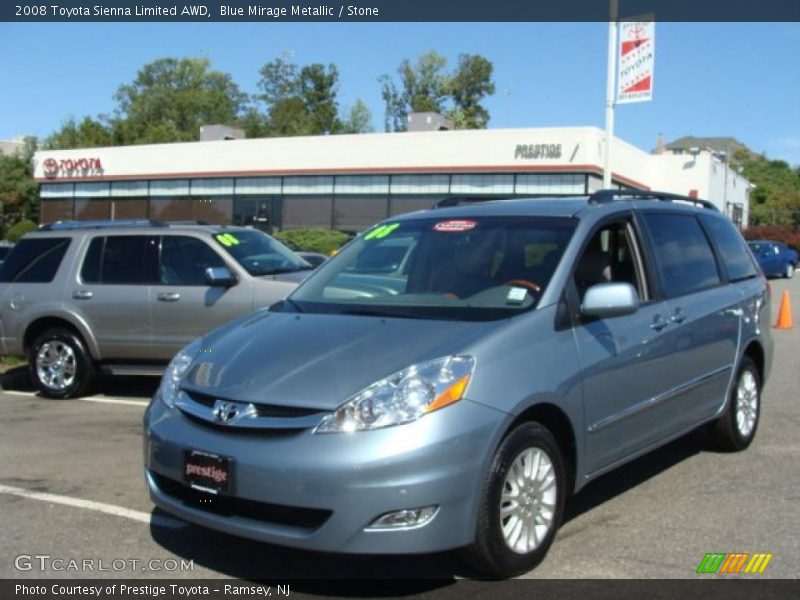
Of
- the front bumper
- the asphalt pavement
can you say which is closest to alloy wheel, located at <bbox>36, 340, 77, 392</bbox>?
the asphalt pavement

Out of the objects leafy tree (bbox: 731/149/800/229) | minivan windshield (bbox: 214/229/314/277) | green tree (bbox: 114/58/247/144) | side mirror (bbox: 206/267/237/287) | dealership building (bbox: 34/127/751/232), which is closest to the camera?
side mirror (bbox: 206/267/237/287)

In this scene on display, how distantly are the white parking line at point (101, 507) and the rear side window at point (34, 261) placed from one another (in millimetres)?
3987

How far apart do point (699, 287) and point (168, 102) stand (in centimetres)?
9812

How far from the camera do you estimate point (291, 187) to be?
42.6 m

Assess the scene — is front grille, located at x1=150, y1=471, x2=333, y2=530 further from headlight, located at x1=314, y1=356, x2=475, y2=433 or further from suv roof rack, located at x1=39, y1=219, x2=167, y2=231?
suv roof rack, located at x1=39, y1=219, x2=167, y2=231

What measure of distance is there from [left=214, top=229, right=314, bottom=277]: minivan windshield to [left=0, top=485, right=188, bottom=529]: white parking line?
11.7ft

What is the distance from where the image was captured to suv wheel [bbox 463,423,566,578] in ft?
13.2

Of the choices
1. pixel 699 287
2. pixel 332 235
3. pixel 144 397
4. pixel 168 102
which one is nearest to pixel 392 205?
pixel 332 235

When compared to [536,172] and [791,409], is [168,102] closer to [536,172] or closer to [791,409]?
[536,172]

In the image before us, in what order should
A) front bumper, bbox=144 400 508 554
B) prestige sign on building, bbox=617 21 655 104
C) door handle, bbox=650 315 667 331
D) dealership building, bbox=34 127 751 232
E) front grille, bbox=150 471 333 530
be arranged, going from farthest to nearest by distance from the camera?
dealership building, bbox=34 127 751 232
prestige sign on building, bbox=617 21 655 104
door handle, bbox=650 315 667 331
front grille, bbox=150 471 333 530
front bumper, bbox=144 400 508 554

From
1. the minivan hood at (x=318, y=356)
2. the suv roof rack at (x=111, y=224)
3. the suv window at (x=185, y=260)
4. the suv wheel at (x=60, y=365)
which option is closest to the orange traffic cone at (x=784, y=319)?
the suv roof rack at (x=111, y=224)

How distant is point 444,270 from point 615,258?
1.12 m

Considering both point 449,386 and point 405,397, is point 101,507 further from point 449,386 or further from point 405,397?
point 449,386

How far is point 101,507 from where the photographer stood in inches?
213
